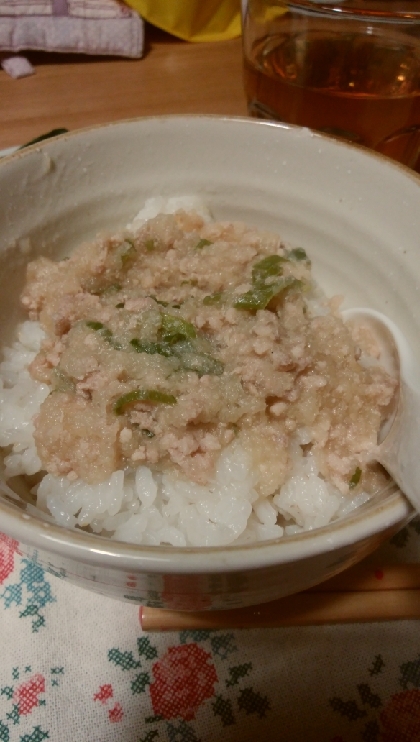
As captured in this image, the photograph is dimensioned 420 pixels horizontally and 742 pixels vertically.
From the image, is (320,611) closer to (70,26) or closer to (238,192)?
(238,192)

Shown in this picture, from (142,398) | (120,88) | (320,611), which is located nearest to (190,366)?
(142,398)

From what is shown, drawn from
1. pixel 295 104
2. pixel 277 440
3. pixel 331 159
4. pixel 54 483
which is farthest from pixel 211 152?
pixel 54 483

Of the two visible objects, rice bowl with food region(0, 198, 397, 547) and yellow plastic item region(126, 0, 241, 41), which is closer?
rice bowl with food region(0, 198, 397, 547)

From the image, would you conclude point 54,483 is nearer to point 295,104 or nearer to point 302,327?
point 302,327

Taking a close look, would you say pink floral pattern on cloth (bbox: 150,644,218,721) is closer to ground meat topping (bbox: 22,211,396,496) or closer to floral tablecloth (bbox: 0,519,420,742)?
floral tablecloth (bbox: 0,519,420,742)

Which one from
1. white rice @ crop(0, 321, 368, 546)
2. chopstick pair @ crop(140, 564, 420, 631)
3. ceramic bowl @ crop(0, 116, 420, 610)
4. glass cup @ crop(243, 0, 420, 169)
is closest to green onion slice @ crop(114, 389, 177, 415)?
white rice @ crop(0, 321, 368, 546)

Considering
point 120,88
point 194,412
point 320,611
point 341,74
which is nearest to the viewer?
point 194,412

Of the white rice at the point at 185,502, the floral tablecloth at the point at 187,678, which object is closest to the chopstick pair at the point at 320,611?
the floral tablecloth at the point at 187,678
